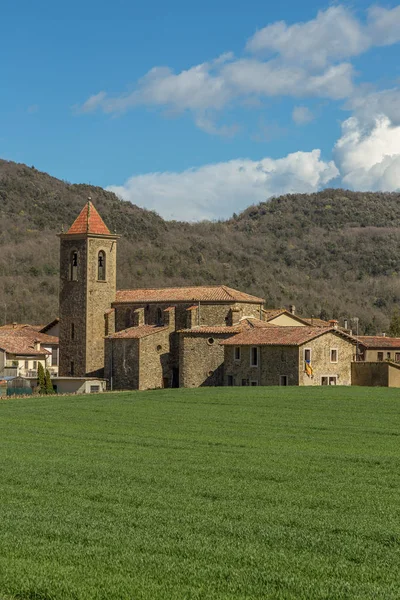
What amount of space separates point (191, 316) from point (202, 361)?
10.4 ft

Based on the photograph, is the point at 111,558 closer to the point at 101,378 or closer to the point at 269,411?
the point at 269,411

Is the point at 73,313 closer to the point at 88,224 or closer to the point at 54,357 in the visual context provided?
the point at 88,224

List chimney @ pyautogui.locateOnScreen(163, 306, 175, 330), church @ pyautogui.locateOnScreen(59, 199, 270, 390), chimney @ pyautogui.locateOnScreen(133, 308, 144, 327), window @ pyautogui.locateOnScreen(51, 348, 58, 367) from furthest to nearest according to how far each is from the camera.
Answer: window @ pyautogui.locateOnScreen(51, 348, 58, 367), chimney @ pyautogui.locateOnScreen(133, 308, 144, 327), chimney @ pyautogui.locateOnScreen(163, 306, 175, 330), church @ pyautogui.locateOnScreen(59, 199, 270, 390)

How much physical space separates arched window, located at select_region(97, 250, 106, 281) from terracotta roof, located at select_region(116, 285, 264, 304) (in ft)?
6.81

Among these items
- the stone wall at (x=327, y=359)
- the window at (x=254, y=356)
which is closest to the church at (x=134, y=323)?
the window at (x=254, y=356)

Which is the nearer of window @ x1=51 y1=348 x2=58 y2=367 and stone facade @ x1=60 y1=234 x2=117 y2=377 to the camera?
stone facade @ x1=60 y1=234 x2=117 y2=377

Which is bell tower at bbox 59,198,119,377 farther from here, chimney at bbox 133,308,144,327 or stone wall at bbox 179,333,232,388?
stone wall at bbox 179,333,232,388

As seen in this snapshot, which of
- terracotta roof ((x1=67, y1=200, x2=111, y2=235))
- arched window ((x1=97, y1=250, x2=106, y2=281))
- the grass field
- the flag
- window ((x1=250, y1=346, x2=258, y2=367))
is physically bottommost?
the grass field

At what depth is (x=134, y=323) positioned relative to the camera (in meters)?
66.8

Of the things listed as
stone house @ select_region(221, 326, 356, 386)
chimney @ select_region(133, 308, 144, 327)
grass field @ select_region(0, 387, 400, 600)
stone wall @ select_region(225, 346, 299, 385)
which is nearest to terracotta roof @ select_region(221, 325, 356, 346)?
stone house @ select_region(221, 326, 356, 386)

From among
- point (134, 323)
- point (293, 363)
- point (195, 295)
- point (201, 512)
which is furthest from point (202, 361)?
point (201, 512)

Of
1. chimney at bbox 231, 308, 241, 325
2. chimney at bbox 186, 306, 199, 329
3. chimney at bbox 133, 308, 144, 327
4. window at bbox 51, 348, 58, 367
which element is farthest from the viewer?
window at bbox 51, 348, 58, 367

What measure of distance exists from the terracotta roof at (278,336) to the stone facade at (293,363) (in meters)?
0.29

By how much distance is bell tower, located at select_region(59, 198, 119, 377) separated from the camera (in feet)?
220
